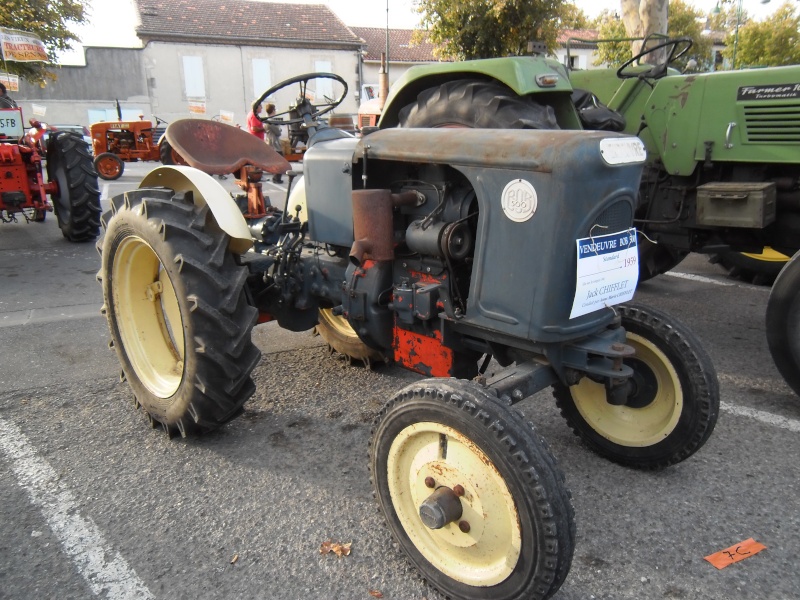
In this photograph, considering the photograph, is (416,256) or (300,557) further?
(416,256)

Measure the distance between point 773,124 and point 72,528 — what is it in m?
4.19

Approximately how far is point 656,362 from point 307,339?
239 cm

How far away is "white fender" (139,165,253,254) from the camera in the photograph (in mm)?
2683

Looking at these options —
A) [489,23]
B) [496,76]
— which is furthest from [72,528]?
[489,23]

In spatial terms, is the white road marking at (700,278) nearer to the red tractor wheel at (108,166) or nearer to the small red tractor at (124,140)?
the red tractor wheel at (108,166)

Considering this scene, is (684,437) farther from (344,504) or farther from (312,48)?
(312,48)

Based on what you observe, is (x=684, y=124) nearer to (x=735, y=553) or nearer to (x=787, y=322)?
(x=787, y=322)

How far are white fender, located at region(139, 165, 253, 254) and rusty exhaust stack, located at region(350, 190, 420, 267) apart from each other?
0.60m

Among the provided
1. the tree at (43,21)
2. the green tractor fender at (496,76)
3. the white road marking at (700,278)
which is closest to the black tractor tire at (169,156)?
the green tractor fender at (496,76)

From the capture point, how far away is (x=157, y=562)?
209 centimetres

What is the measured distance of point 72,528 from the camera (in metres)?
2.27

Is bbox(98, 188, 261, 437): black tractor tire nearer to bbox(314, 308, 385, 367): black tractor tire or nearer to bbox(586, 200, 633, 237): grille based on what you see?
bbox(314, 308, 385, 367): black tractor tire

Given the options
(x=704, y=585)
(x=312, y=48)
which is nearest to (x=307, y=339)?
(x=704, y=585)

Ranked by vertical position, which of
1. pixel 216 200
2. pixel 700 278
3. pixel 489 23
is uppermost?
pixel 489 23
